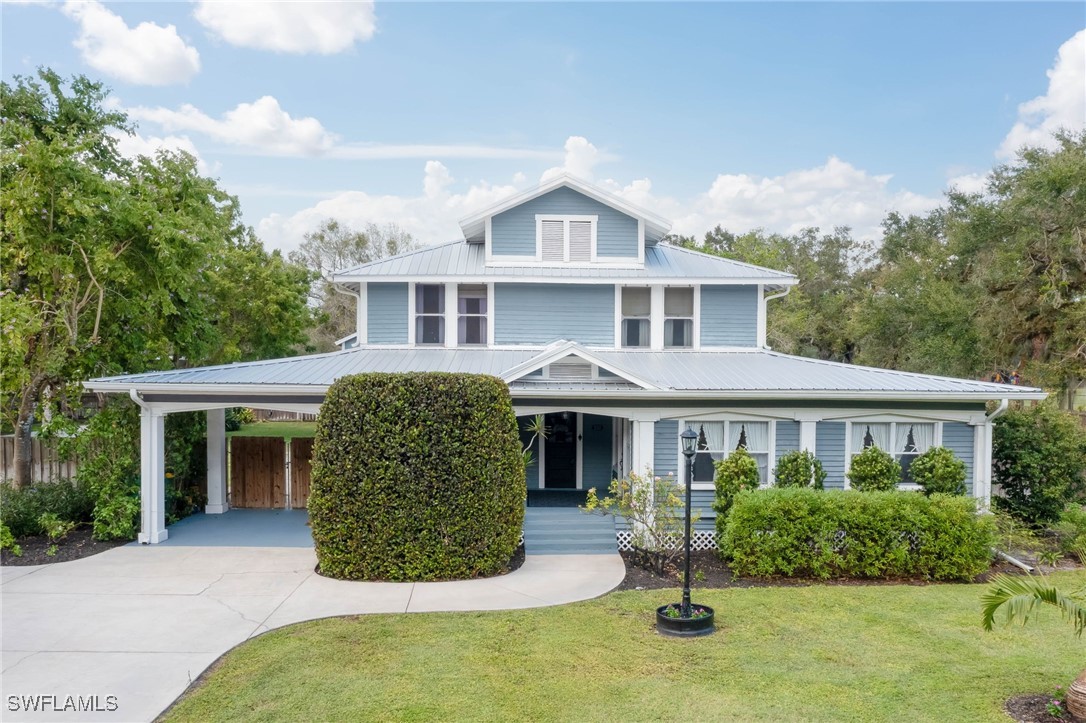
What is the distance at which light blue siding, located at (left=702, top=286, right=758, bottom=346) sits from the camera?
15.1m

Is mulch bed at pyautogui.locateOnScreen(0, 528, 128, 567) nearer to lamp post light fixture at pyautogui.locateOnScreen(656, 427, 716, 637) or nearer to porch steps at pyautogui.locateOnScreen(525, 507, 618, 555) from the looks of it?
porch steps at pyautogui.locateOnScreen(525, 507, 618, 555)

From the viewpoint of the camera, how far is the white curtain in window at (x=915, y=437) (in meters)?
12.7

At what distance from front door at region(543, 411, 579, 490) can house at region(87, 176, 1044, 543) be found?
0.04 metres

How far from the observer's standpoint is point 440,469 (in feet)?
32.6

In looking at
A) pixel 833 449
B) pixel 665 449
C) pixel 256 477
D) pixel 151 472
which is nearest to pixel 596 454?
pixel 665 449

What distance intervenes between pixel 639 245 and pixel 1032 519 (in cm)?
1035

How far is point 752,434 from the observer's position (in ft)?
41.5

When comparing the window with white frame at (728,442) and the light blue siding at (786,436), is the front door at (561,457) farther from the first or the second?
the light blue siding at (786,436)

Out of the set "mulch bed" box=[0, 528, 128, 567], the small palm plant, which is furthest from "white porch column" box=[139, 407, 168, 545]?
the small palm plant

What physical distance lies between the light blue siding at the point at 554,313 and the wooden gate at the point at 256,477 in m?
6.43

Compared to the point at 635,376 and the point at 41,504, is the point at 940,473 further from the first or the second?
the point at 41,504

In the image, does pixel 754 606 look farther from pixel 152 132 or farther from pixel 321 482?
pixel 152 132

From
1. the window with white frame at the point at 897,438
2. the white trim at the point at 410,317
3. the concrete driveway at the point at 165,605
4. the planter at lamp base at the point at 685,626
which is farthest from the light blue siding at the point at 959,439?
the white trim at the point at 410,317

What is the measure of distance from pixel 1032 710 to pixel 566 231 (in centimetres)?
1201
